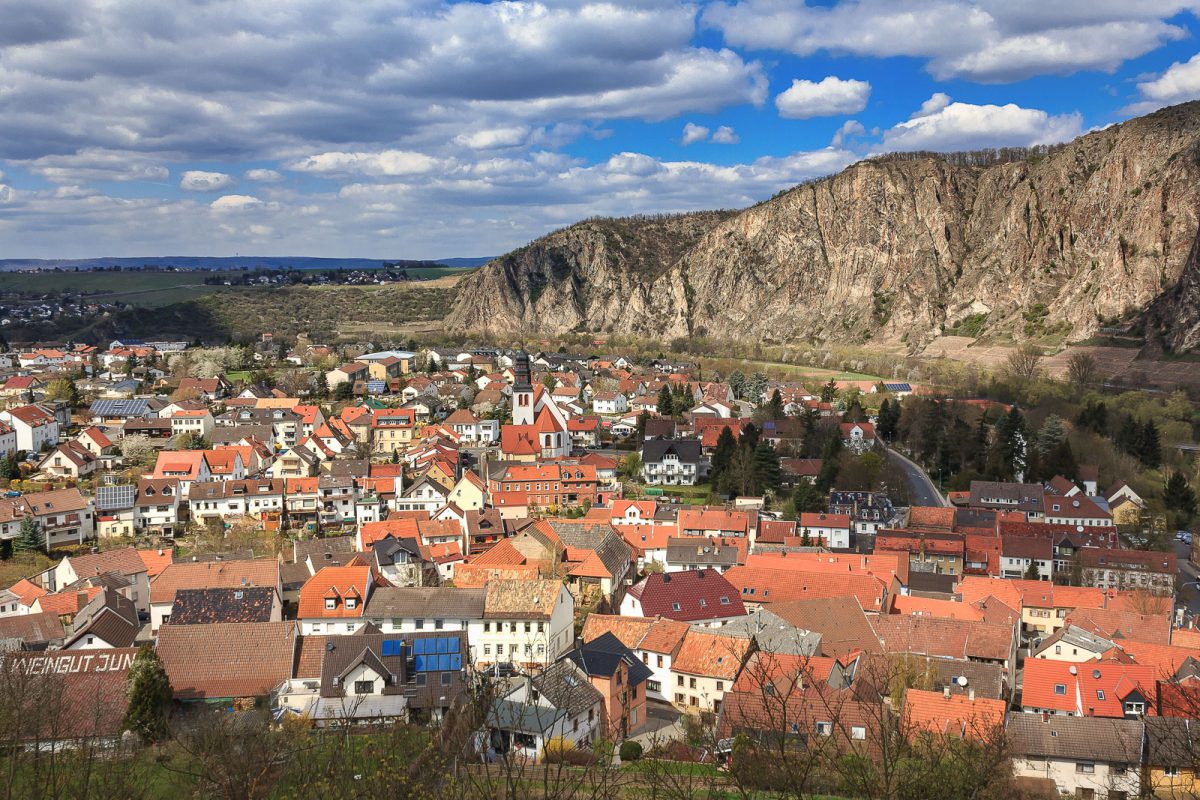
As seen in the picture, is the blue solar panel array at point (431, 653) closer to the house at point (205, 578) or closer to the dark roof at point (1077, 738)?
the house at point (205, 578)

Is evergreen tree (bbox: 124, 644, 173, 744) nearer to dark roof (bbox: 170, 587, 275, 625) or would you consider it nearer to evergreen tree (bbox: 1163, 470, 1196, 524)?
dark roof (bbox: 170, 587, 275, 625)

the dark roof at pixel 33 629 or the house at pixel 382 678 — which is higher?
the house at pixel 382 678

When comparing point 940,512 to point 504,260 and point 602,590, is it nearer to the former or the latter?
point 602,590

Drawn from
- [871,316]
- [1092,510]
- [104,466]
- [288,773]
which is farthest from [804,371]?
[288,773]

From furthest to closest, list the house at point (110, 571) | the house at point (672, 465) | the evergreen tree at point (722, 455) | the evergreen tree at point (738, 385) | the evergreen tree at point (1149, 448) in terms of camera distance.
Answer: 1. the evergreen tree at point (738, 385)
2. the evergreen tree at point (1149, 448)
3. the house at point (672, 465)
4. the evergreen tree at point (722, 455)
5. the house at point (110, 571)

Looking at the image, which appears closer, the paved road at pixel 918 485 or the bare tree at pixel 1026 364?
the paved road at pixel 918 485

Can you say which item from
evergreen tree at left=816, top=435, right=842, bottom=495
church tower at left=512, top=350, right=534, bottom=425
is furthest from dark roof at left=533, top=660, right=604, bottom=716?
church tower at left=512, top=350, right=534, bottom=425

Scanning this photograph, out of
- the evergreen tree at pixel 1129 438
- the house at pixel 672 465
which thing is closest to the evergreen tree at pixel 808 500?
the house at pixel 672 465
